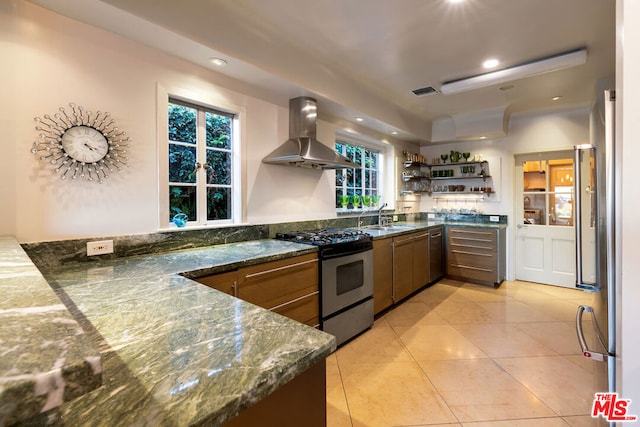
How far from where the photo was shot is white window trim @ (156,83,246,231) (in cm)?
209

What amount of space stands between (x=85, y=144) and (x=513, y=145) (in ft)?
17.1

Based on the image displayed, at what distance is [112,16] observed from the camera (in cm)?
167

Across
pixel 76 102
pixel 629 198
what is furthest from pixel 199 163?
pixel 629 198

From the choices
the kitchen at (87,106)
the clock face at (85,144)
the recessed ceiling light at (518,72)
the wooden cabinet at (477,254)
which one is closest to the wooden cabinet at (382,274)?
the kitchen at (87,106)

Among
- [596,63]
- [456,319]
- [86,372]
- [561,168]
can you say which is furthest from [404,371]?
[561,168]

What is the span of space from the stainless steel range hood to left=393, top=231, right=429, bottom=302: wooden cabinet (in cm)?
121

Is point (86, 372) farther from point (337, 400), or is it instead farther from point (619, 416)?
point (337, 400)

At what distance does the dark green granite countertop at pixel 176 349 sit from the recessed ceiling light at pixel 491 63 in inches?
125

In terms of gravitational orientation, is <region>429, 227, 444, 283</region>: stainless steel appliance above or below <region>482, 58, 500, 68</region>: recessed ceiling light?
below

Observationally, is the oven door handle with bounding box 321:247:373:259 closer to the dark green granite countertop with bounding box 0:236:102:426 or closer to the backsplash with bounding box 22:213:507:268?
the backsplash with bounding box 22:213:507:268

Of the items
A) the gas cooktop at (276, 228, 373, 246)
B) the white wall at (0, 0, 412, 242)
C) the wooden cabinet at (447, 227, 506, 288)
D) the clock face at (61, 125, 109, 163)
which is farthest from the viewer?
the wooden cabinet at (447, 227, 506, 288)

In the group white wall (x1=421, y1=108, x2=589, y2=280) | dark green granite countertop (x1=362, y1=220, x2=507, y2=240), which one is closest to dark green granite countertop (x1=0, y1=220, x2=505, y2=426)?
dark green granite countertop (x1=362, y1=220, x2=507, y2=240)

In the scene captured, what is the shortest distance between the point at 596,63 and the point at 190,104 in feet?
12.4

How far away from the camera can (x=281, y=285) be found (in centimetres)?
206
